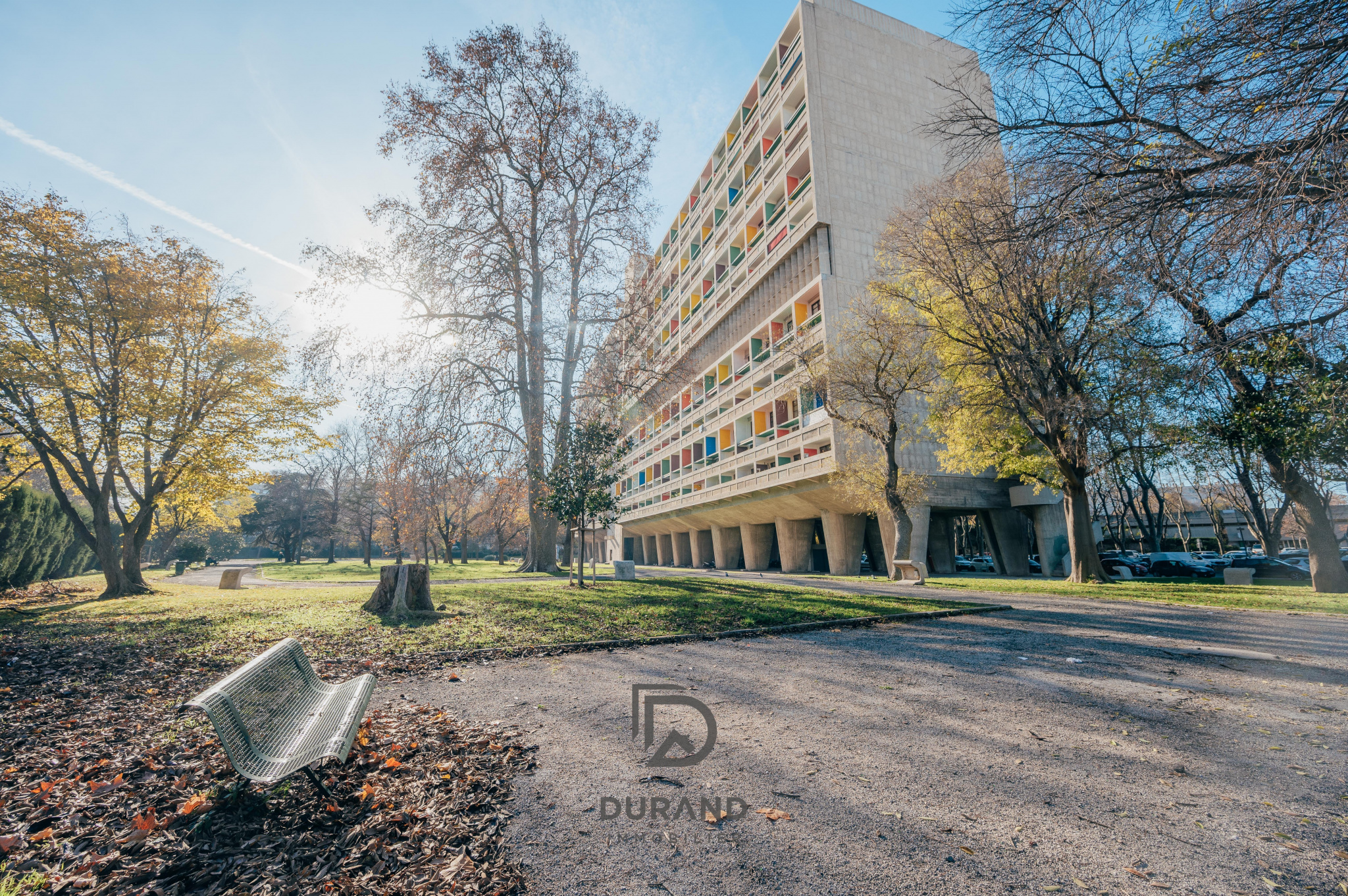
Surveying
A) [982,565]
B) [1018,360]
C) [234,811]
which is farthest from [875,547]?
[234,811]

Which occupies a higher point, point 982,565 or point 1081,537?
point 1081,537

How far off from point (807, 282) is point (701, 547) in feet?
84.4

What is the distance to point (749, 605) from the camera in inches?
453

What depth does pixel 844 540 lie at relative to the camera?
30141 mm

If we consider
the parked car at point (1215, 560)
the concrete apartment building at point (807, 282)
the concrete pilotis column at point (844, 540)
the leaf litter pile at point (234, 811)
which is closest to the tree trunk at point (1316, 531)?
the concrete apartment building at point (807, 282)

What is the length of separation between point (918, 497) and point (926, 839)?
23.0 metres

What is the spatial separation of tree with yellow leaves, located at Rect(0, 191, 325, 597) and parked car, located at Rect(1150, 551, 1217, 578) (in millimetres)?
38881

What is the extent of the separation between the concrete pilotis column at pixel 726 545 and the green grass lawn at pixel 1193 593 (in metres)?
23.3

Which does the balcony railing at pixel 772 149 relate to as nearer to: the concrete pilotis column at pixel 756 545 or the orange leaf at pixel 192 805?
the concrete pilotis column at pixel 756 545

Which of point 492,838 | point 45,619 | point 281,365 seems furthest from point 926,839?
point 281,365

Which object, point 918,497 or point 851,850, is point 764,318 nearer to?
point 918,497

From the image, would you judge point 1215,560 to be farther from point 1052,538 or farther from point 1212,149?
point 1212,149

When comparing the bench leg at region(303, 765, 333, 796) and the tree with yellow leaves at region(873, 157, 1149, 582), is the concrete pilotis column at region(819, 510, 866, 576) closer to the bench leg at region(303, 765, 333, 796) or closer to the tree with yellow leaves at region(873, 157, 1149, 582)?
the tree with yellow leaves at region(873, 157, 1149, 582)

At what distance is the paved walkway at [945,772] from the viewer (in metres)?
2.54
